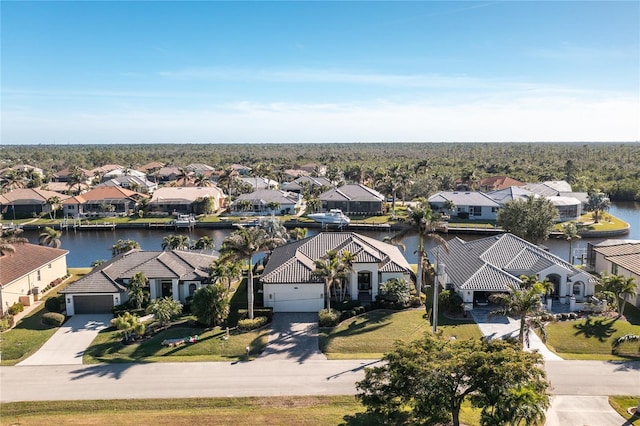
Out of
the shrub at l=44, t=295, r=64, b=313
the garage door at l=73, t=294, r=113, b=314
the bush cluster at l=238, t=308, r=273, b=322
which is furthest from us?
the garage door at l=73, t=294, r=113, b=314

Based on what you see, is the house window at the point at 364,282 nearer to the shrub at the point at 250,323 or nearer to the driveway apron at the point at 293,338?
the driveway apron at the point at 293,338

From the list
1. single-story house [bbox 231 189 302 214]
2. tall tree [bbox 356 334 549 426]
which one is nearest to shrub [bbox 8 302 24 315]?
tall tree [bbox 356 334 549 426]

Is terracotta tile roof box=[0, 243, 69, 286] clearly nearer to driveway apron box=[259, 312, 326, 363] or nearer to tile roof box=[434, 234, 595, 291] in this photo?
driveway apron box=[259, 312, 326, 363]

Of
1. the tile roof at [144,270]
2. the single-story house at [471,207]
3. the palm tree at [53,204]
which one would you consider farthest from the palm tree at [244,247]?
the palm tree at [53,204]

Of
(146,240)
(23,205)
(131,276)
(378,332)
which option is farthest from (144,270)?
(23,205)

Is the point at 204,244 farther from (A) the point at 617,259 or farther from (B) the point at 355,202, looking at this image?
(A) the point at 617,259

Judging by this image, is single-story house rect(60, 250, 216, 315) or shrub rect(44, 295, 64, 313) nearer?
shrub rect(44, 295, 64, 313)
